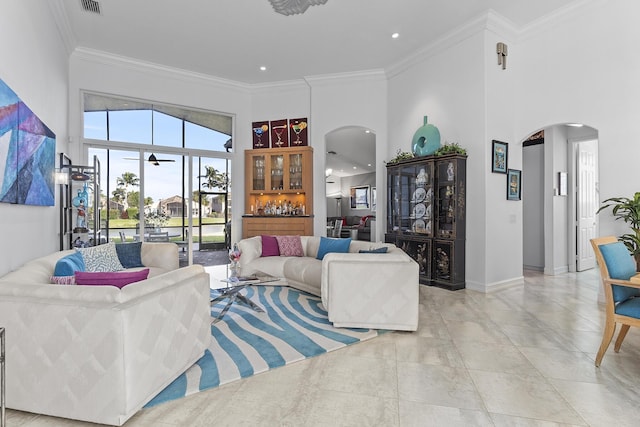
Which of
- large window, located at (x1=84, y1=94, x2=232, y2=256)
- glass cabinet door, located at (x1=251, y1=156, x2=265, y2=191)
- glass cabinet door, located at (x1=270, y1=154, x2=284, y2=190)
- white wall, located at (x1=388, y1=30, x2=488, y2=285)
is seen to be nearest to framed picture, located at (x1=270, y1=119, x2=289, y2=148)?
glass cabinet door, located at (x1=270, y1=154, x2=284, y2=190)

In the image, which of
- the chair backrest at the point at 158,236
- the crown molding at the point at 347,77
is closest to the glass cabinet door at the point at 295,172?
the crown molding at the point at 347,77

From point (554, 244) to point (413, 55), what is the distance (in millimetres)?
4049

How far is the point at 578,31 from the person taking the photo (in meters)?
4.39

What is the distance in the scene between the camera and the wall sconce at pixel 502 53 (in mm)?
4793

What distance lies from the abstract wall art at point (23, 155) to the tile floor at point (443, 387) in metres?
1.75

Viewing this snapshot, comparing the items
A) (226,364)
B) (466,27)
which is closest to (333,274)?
(226,364)

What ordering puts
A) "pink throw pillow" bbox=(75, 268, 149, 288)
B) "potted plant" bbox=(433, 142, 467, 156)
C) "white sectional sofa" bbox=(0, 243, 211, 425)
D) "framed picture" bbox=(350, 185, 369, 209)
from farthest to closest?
"framed picture" bbox=(350, 185, 369, 209), "potted plant" bbox=(433, 142, 467, 156), "pink throw pillow" bbox=(75, 268, 149, 288), "white sectional sofa" bbox=(0, 243, 211, 425)

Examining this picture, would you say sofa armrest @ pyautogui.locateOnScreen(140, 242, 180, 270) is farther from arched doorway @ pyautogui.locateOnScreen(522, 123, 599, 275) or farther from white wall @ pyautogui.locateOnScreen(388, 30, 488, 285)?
arched doorway @ pyautogui.locateOnScreen(522, 123, 599, 275)

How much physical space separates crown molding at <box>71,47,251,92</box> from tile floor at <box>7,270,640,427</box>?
548 centimetres

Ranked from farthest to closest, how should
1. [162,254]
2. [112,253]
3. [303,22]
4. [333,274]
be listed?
[303,22] → [162,254] → [112,253] → [333,274]

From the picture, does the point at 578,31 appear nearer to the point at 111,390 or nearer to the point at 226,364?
the point at 226,364

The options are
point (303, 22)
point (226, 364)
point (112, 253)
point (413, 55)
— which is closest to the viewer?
point (226, 364)

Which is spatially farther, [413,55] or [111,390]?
[413,55]

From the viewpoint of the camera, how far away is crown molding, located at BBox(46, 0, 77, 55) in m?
3.96
